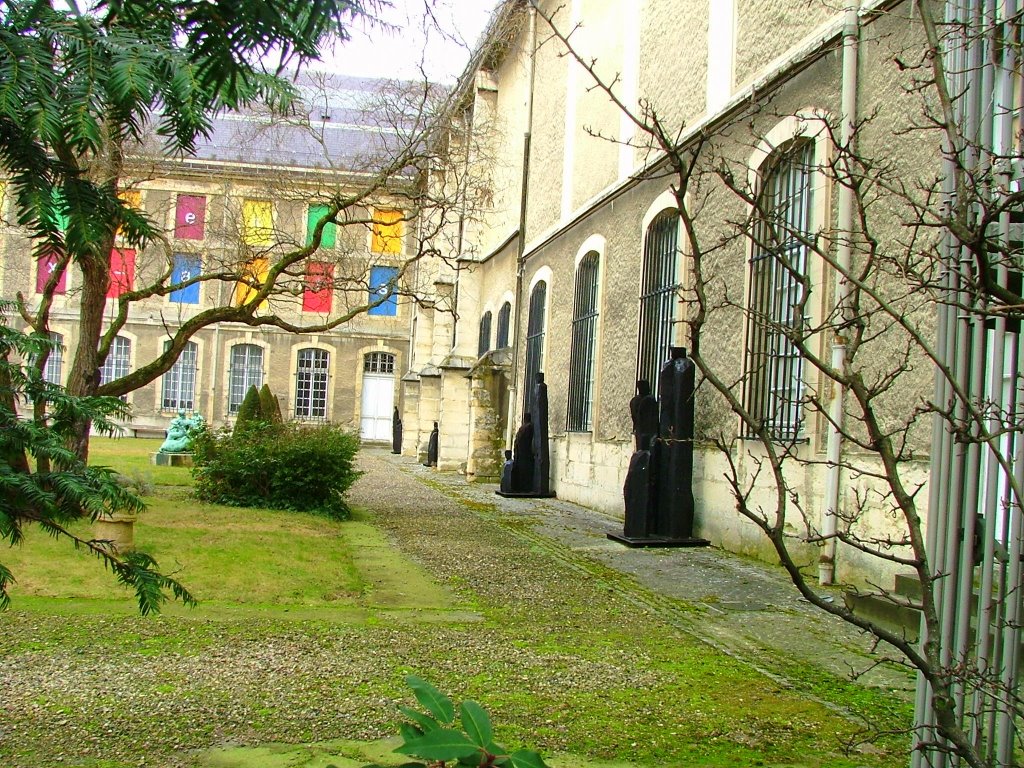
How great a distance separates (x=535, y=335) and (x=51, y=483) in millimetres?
14089

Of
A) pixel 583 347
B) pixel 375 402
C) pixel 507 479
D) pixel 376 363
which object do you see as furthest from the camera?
pixel 376 363

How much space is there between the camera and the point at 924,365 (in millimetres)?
6129

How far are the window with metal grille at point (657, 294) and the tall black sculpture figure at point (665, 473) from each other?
1240mm

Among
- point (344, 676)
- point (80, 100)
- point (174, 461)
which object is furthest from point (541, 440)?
point (80, 100)

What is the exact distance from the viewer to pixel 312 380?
32.9 meters

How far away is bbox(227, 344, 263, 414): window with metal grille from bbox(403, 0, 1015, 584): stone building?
13807 millimetres

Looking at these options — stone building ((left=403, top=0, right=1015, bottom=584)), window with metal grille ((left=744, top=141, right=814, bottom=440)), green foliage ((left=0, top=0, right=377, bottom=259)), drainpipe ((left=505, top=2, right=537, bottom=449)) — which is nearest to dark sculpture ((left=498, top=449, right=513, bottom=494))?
stone building ((left=403, top=0, right=1015, bottom=584))

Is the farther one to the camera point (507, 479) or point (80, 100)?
point (507, 479)

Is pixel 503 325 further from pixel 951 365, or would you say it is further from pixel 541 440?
pixel 951 365

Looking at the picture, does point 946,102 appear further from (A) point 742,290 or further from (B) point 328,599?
(A) point 742,290

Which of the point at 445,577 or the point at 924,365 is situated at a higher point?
the point at 924,365

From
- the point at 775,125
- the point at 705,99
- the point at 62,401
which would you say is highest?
the point at 705,99

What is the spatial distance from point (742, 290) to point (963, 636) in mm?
6654

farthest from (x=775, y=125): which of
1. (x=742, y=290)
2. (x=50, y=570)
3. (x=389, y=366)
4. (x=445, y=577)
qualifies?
(x=389, y=366)
